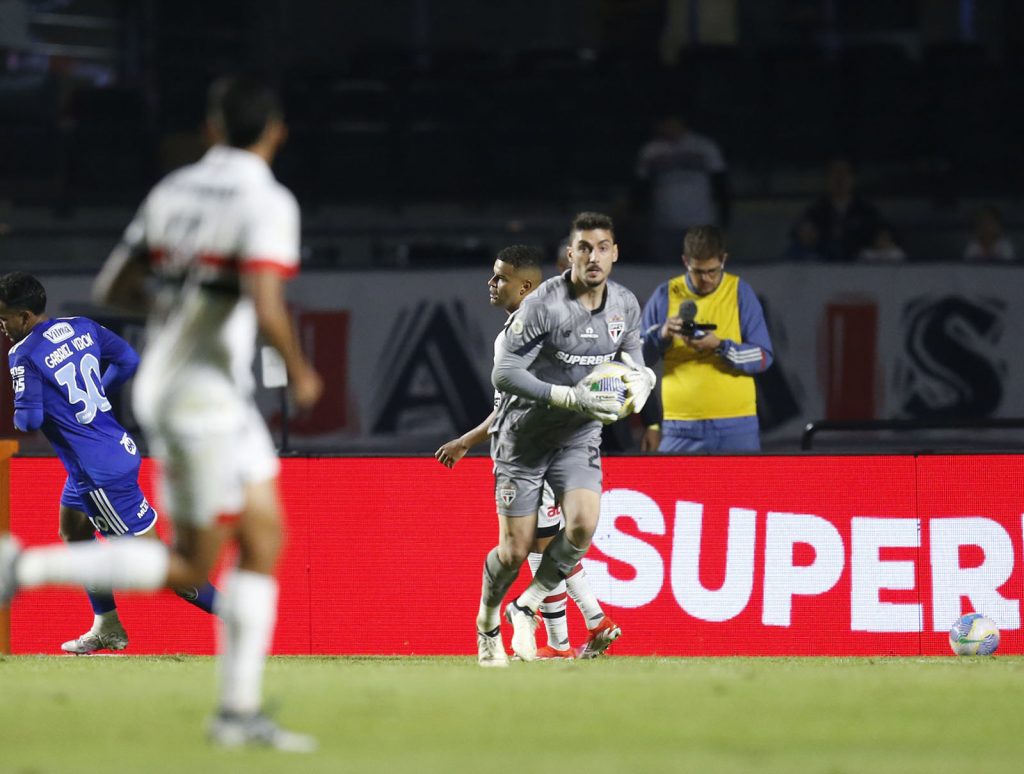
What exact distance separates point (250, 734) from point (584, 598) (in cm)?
448

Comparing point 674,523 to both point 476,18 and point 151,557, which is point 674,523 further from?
point 476,18

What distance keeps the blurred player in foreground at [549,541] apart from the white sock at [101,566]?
383cm

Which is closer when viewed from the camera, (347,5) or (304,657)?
(304,657)

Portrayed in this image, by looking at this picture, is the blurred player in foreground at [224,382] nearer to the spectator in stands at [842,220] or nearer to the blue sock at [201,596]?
the blue sock at [201,596]

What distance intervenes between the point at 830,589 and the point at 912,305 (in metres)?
4.45

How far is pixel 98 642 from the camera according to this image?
9719mm

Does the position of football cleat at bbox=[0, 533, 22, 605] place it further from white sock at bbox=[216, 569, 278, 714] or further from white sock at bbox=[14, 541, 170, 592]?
white sock at bbox=[216, 569, 278, 714]

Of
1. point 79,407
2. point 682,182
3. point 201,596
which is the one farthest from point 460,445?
point 682,182

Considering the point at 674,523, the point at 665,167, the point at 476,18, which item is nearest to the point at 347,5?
the point at 476,18

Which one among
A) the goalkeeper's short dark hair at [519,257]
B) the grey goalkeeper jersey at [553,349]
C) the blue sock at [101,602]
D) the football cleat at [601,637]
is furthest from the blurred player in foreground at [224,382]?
the blue sock at [101,602]

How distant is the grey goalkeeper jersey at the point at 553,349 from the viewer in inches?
333

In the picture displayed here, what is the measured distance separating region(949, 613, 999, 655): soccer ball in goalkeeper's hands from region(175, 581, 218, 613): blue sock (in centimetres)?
388

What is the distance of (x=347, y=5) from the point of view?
74.3 feet

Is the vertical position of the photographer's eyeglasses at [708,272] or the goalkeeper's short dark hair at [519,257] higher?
the goalkeeper's short dark hair at [519,257]
